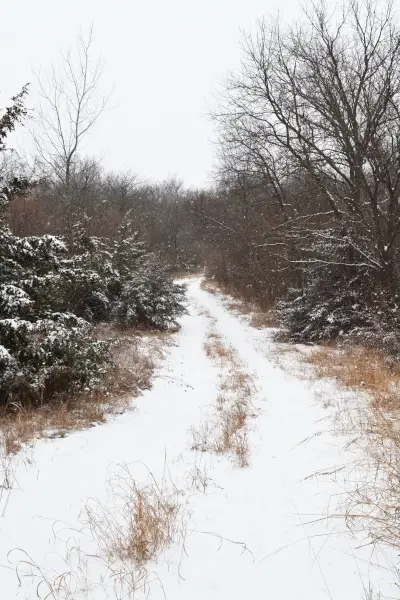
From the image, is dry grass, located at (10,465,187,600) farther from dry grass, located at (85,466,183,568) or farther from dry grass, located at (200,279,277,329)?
dry grass, located at (200,279,277,329)

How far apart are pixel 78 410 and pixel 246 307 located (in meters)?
14.0

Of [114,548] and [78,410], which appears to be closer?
[114,548]

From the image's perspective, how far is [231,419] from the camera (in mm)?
5062

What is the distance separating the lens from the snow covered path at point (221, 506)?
84.4 inches

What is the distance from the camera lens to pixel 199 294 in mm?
25281

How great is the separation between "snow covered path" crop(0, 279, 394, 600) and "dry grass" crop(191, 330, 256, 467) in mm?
155

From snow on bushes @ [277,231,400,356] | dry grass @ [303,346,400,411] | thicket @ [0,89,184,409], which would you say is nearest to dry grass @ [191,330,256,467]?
dry grass @ [303,346,400,411]

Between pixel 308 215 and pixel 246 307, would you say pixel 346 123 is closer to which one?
pixel 308 215

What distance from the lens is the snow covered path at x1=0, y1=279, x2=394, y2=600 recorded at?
214cm

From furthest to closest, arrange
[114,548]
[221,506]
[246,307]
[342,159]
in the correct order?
[246,307]
[342,159]
[221,506]
[114,548]

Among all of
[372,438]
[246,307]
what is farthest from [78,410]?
[246,307]

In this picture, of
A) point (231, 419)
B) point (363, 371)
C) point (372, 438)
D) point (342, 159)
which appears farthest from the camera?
point (342, 159)

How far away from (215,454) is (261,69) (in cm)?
1182

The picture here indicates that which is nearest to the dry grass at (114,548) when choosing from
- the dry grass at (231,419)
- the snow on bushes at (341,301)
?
the dry grass at (231,419)
